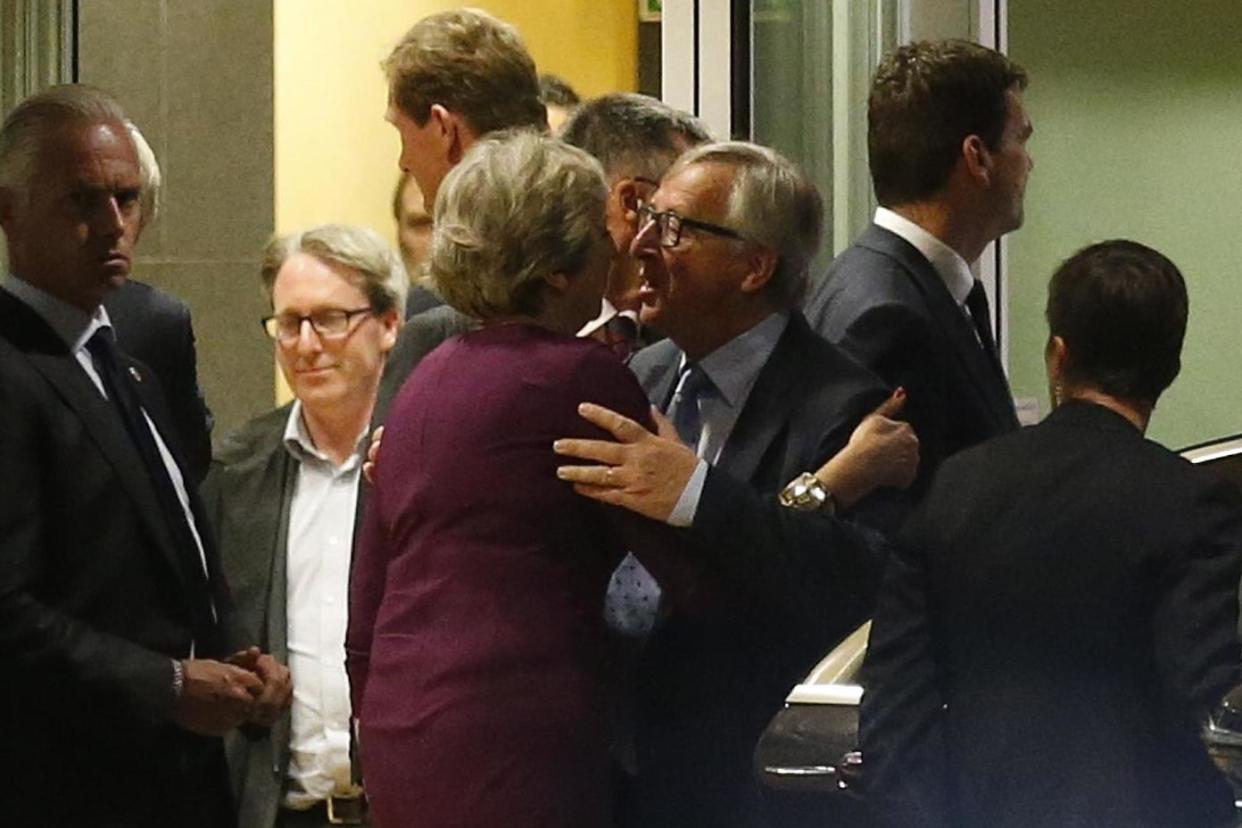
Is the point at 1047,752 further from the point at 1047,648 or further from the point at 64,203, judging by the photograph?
the point at 64,203

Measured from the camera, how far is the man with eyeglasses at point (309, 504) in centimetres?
424

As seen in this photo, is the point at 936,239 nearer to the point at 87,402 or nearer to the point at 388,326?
the point at 388,326

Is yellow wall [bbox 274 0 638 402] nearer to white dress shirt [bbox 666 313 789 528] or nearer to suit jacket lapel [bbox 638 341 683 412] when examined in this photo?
suit jacket lapel [bbox 638 341 683 412]

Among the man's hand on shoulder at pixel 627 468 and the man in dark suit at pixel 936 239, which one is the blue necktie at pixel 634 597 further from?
the man in dark suit at pixel 936 239

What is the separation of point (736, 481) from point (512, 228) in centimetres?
39

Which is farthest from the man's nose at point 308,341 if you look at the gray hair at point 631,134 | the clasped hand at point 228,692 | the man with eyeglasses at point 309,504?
the clasped hand at point 228,692

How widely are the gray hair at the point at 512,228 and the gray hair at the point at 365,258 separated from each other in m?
1.57

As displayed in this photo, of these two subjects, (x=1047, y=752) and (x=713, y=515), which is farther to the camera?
(x=1047, y=752)

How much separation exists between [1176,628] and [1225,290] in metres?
5.02

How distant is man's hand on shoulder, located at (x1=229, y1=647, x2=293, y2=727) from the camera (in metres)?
3.57

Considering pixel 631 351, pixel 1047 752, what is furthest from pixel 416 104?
pixel 1047 752

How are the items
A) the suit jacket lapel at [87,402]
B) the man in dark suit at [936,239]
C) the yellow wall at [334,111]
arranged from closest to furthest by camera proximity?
1. the suit jacket lapel at [87,402]
2. the man in dark suit at [936,239]
3. the yellow wall at [334,111]

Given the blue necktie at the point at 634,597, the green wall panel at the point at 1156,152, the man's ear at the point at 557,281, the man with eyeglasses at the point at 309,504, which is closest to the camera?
the man's ear at the point at 557,281

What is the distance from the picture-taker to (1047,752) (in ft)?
10.3
